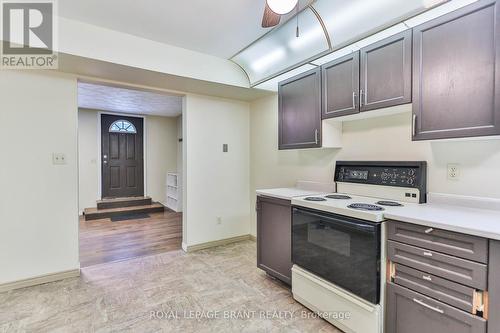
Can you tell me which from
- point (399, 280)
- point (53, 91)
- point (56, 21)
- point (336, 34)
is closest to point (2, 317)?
point (53, 91)

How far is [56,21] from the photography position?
2.16m

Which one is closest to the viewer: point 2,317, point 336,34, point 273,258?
point 2,317

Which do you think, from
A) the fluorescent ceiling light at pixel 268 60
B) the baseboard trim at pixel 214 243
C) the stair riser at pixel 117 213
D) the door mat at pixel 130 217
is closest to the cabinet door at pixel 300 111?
the fluorescent ceiling light at pixel 268 60

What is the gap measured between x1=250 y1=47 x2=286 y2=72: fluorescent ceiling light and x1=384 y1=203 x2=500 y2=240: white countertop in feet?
6.03

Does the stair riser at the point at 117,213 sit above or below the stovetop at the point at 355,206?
below

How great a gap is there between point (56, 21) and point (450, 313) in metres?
3.44

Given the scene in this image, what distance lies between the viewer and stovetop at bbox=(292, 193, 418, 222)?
162cm

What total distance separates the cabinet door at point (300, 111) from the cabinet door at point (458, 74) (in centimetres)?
88

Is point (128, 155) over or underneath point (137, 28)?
underneath

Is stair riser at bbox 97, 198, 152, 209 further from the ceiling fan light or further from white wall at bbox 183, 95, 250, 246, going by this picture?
the ceiling fan light

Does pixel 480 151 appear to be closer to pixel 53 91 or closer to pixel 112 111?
pixel 53 91

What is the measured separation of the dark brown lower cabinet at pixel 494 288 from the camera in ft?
3.86

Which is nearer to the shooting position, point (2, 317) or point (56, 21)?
point (2, 317)

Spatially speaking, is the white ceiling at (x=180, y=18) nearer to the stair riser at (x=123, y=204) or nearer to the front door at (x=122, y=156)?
the front door at (x=122, y=156)
